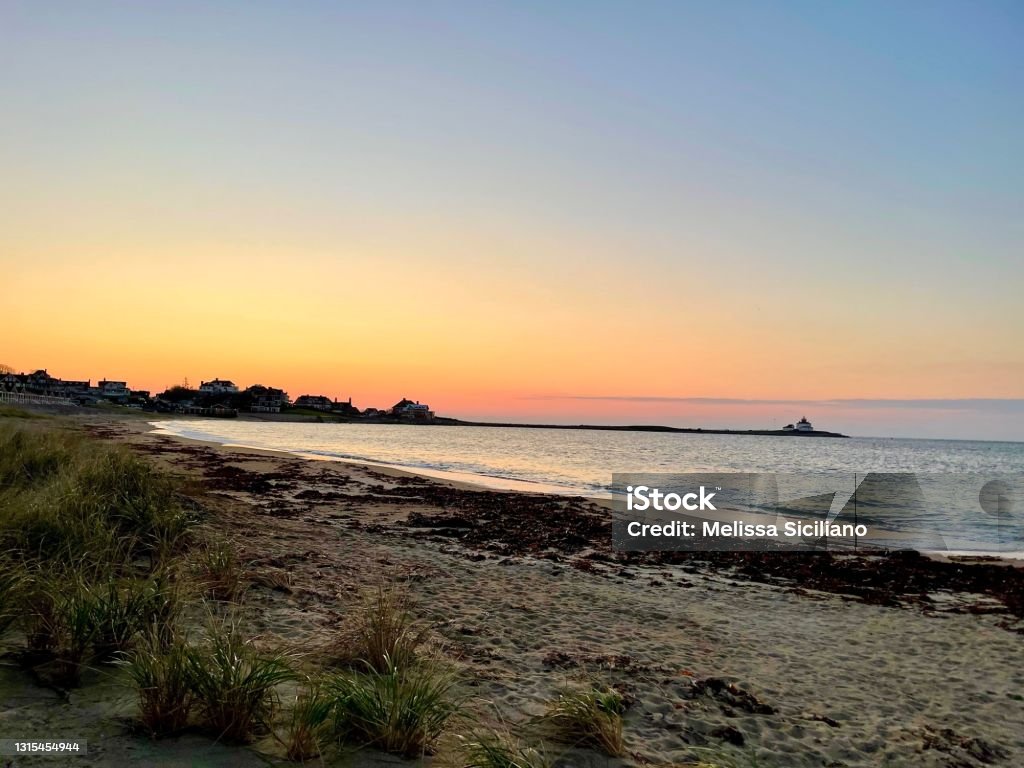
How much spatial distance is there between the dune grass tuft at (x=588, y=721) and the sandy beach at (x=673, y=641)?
129mm

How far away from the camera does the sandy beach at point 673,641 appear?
475cm

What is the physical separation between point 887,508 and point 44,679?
29.5 metres

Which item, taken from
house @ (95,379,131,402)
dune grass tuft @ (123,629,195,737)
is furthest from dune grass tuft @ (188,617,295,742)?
house @ (95,379,131,402)

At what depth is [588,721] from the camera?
4.54m

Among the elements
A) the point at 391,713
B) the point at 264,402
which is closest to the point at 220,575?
the point at 391,713

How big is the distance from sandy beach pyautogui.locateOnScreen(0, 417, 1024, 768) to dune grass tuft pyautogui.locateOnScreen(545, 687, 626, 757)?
0.42ft

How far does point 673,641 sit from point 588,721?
335 cm

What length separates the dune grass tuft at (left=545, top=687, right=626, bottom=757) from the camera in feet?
14.5

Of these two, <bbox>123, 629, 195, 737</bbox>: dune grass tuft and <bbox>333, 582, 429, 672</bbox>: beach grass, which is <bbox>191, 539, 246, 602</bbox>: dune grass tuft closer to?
<bbox>333, 582, 429, 672</bbox>: beach grass

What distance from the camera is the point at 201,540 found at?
8.51 meters

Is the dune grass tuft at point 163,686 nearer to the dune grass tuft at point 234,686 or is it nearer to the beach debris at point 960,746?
the dune grass tuft at point 234,686

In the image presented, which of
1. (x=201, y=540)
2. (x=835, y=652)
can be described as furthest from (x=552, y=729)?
(x=201, y=540)

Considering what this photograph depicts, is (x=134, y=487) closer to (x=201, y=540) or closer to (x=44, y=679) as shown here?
(x=201, y=540)

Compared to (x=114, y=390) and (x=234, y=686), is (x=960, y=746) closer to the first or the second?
(x=234, y=686)
